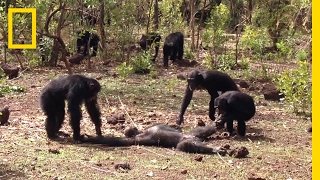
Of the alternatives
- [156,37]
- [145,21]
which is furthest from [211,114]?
[145,21]

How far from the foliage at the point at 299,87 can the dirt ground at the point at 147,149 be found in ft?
1.29

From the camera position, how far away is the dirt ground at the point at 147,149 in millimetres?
6234

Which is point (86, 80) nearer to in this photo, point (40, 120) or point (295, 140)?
point (40, 120)

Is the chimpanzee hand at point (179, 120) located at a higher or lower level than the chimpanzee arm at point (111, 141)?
higher

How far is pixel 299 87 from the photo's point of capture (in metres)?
10.5

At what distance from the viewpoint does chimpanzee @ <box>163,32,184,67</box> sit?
60.8 feet

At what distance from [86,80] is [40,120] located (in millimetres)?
2129

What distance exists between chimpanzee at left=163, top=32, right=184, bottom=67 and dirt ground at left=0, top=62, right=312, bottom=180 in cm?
582

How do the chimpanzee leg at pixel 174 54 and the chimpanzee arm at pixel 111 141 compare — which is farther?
the chimpanzee leg at pixel 174 54

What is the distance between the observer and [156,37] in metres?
19.3

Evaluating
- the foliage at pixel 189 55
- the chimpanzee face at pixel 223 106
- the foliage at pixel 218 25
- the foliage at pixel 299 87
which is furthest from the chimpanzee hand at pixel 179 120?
the foliage at pixel 189 55

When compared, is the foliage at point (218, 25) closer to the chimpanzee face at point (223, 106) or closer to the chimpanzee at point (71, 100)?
the chimpanzee face at point (223, 106)

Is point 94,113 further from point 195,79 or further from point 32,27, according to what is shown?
point 32,27

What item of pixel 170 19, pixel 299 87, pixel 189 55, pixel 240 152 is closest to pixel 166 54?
pixel 189 55
